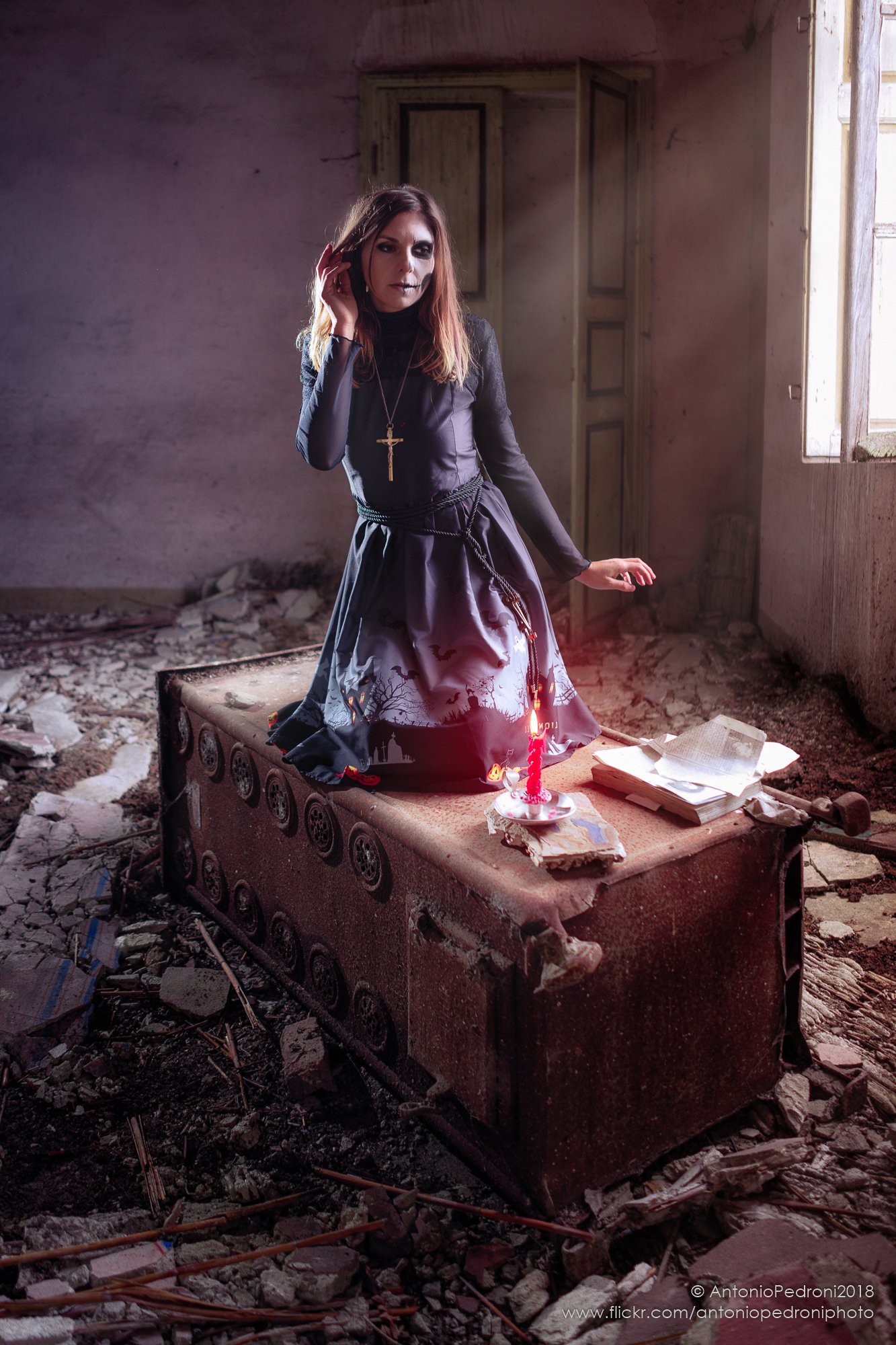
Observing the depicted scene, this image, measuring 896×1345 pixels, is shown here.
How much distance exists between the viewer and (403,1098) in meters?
2.19

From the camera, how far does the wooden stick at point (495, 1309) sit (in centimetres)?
171

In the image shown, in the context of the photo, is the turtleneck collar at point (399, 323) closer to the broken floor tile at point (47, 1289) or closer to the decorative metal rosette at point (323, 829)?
the decorative metal rosette at point (323, 829)

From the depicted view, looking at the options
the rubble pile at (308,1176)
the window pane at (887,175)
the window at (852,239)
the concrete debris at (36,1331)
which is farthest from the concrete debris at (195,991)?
the window pane at (887,175)

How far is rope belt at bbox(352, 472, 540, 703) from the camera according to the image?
2.31 m

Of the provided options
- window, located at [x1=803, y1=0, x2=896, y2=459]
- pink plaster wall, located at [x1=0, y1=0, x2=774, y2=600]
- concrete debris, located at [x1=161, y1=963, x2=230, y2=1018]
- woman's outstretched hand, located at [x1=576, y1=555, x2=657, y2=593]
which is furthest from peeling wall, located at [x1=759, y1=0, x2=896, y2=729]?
concrete debris, located at [x1=161, y1=963, x2=230, y2=1018]

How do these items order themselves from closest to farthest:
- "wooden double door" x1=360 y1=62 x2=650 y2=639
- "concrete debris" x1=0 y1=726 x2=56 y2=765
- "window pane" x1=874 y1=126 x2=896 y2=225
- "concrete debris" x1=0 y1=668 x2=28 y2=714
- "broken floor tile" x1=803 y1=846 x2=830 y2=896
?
1. "broken floor tile" x1=803 y1=846 x2=830 y2=896
2. "window pane" x1=874 y1=126 x2=896 y2=225
3. "concrete debris" x1=0 y1=726 x2=56 y2=765
4. "concrete debris" x1=0 y1=668 x2=28 y2=714
5. "wooden double door" x1=360 y1=62 x2=650 y2=639

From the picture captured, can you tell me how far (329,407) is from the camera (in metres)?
2.17

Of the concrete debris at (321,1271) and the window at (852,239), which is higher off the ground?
the window at (852,239)

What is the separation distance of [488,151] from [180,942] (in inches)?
180

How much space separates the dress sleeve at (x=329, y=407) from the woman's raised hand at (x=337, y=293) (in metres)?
0.03

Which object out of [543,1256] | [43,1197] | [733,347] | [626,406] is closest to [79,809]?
[43,1197]

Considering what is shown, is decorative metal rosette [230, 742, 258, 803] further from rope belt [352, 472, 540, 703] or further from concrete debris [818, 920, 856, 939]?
concrete debris [818, 920, 856, 939]

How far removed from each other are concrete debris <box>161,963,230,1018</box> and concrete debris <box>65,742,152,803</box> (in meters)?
1.32

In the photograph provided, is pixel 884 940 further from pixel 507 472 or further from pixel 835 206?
pixel 835 206
